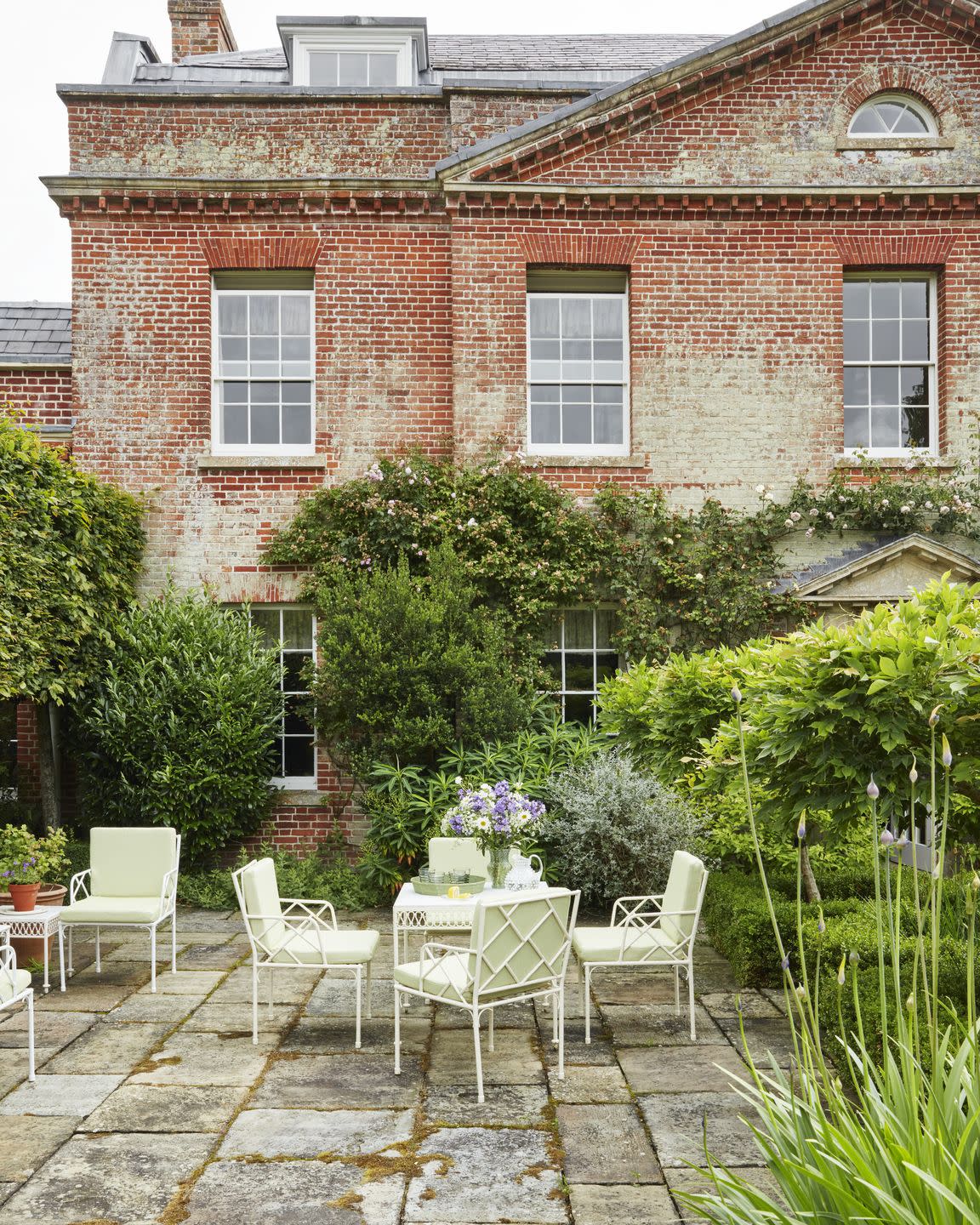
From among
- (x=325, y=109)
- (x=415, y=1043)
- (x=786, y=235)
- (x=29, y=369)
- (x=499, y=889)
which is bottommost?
(x=415, y=1043)

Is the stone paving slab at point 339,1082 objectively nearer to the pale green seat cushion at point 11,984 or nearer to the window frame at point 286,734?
the pale green seat cushion at point 11,984

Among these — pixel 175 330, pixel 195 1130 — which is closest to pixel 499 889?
pixel 195 1130

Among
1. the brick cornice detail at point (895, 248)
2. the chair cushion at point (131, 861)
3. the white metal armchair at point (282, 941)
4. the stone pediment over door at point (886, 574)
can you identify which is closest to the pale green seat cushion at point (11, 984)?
the white metal armchair at point (282, 941)

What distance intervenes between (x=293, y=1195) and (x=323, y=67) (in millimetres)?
12176

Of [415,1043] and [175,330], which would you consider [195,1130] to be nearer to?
[415,1043]

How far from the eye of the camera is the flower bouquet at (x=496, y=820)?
22.7 feet

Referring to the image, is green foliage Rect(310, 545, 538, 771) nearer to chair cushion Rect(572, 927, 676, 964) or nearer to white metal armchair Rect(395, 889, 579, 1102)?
chair cushion Rect(572, 927, 676, 964)

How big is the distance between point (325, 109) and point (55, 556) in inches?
225

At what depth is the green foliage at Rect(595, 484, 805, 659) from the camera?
11266 millimetres

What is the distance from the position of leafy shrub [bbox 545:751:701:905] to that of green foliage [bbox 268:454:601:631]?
2206 mm

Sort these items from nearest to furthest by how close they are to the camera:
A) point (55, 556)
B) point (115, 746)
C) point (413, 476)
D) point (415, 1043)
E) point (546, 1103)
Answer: point (546, 1103) < point (415, 1043) < point (55, 556) < point (115, 746) < point (413, 476)

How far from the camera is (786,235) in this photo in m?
11.8

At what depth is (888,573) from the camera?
11.2m

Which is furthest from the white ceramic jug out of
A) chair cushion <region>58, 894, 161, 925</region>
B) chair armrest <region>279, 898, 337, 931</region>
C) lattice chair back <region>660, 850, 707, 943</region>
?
chair cushion <region>58, 894, 161, 925</region>
